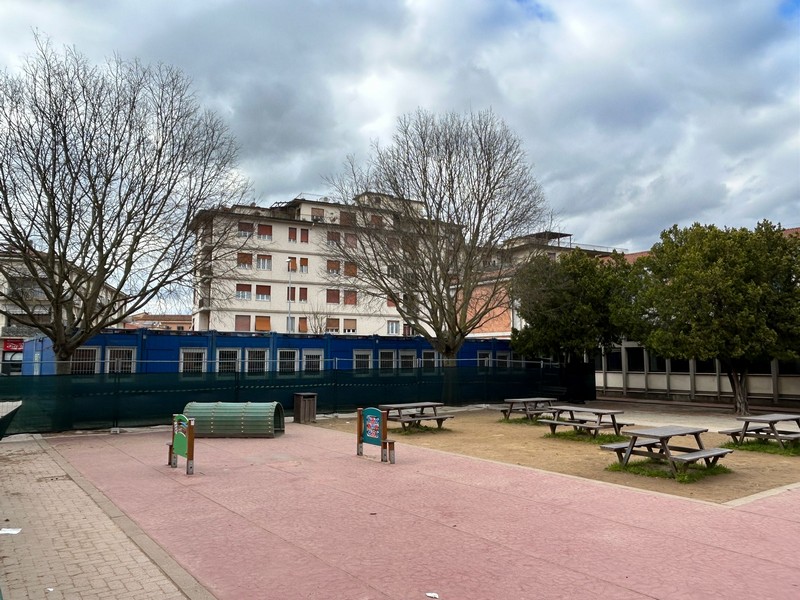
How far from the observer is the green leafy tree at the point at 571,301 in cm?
2725

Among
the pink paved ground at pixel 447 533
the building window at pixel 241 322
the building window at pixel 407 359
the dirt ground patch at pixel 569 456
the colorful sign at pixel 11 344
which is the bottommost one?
the dirt ground patch at pixel 569 456

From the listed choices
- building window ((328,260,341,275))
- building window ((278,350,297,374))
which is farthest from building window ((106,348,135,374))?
building window ((328,260,341,275))

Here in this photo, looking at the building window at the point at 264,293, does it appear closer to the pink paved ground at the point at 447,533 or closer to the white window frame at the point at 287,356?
the white window frame at the point at 287,356

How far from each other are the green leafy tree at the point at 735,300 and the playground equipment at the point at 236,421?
15.2m

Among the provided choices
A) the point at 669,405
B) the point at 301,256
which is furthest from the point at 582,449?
the point at 301,256

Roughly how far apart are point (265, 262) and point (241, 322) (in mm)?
6150

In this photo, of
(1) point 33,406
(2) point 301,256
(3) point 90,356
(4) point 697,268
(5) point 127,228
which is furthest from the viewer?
(2) point 301,256

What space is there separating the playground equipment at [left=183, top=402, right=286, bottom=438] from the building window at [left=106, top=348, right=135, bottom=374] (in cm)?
1128

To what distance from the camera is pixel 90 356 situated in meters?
25.8

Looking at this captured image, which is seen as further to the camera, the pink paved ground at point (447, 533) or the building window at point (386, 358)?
the building window at point (386, 358)

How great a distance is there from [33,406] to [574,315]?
829 inches

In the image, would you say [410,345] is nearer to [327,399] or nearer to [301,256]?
[327,399]

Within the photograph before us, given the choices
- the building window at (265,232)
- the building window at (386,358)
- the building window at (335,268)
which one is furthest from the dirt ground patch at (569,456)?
the building window at (265,232)

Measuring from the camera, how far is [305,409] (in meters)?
20.0
